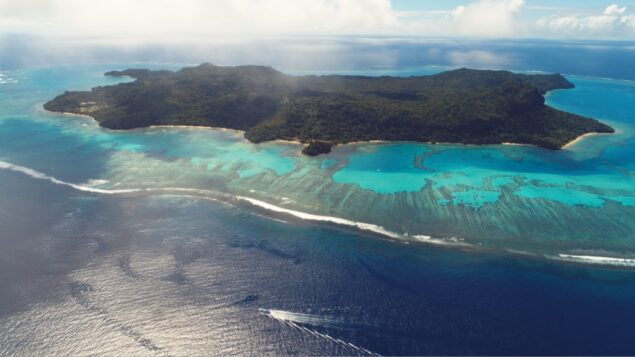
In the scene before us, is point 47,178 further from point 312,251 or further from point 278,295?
point 278,295

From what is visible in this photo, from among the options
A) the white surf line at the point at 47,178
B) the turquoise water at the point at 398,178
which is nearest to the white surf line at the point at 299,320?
the turquoise water at the point at 398,178

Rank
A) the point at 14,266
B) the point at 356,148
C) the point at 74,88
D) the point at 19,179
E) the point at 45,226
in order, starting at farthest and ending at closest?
the point at 74,88, the point at 356,148, the point at 19,179, the point at 45,226, the point at 14,266

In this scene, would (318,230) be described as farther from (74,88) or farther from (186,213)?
(74,88)

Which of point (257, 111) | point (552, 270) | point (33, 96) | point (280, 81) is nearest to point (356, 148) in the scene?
point (257, 111)

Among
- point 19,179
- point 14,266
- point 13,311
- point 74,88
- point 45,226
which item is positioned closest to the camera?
point 13,311

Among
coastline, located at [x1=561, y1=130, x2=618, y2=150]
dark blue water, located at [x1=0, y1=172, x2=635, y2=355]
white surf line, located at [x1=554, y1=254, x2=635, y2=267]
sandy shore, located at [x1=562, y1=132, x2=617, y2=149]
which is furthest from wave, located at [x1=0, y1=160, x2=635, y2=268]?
sandy shore, located at [x1=562, y1=132, x2=617, y2=149]

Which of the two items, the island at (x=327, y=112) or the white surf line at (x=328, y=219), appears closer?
the white surf line at (x=328, y=219)

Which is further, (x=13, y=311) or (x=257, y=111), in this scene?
(x=257, y=111)

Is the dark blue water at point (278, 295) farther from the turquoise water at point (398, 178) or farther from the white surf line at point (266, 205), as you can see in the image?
the turquoise water at point (398, 178)
